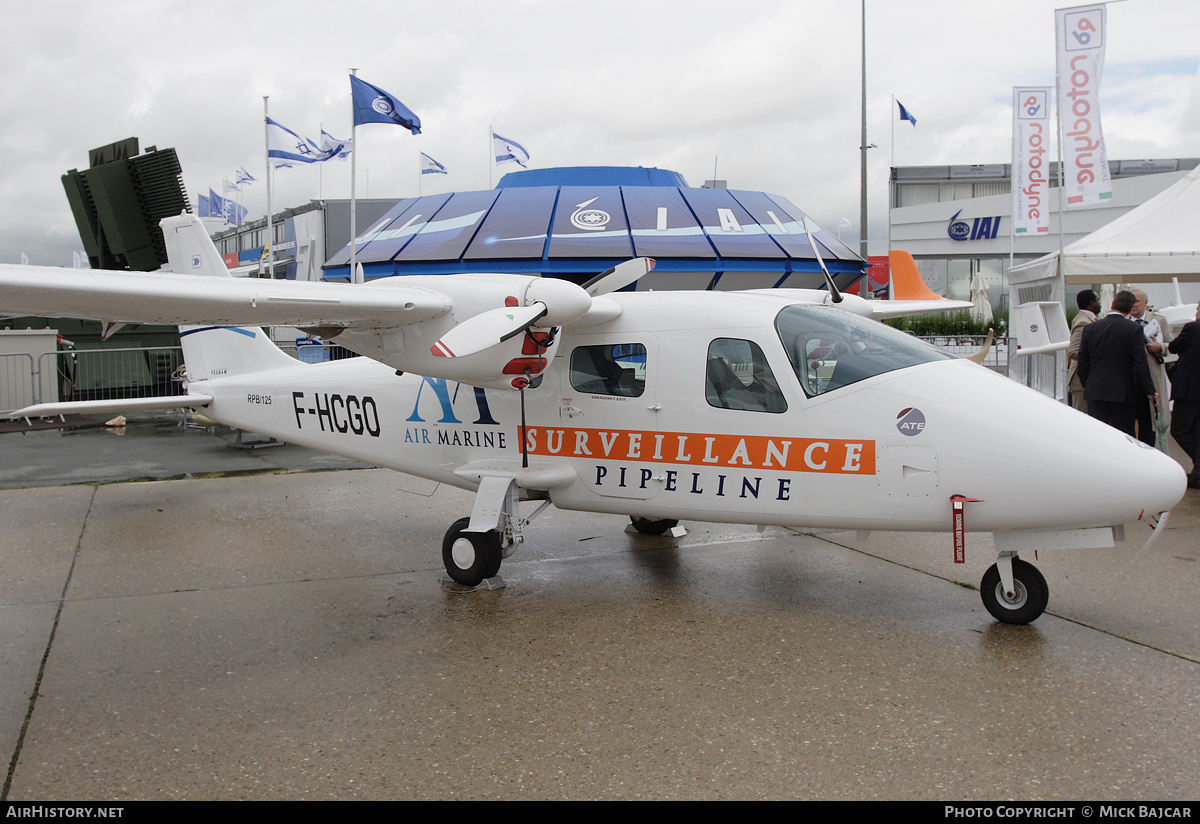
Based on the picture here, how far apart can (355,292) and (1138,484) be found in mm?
4718

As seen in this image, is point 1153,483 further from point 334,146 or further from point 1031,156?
point 334,146

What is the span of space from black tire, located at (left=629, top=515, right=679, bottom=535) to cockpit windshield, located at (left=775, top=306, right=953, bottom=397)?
105 inches

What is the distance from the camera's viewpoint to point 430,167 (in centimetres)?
2809

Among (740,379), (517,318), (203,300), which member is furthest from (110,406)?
(740,379)

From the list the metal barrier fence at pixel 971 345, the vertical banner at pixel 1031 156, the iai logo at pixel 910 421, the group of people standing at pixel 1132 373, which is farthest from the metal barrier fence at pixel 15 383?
the metal barrier fence at pixel 971 345

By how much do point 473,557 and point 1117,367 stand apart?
21.4ft

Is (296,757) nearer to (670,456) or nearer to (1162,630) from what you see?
(670,456)

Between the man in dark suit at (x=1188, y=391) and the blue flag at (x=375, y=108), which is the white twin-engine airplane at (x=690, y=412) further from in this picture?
the blue flag at (x=375, y=108)

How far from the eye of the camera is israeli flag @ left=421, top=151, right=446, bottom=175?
91.8 ft

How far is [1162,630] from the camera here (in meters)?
4.98

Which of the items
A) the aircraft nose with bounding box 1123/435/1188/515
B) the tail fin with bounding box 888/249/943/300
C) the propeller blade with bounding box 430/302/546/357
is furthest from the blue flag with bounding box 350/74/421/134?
the aircraft nose with bounding box 1123/435/1188/515

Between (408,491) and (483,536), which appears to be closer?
(483,536)

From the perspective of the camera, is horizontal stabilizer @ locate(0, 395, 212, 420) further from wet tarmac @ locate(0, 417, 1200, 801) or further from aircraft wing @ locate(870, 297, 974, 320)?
aircraft wing @ locate(870, 297, 974, 320)
